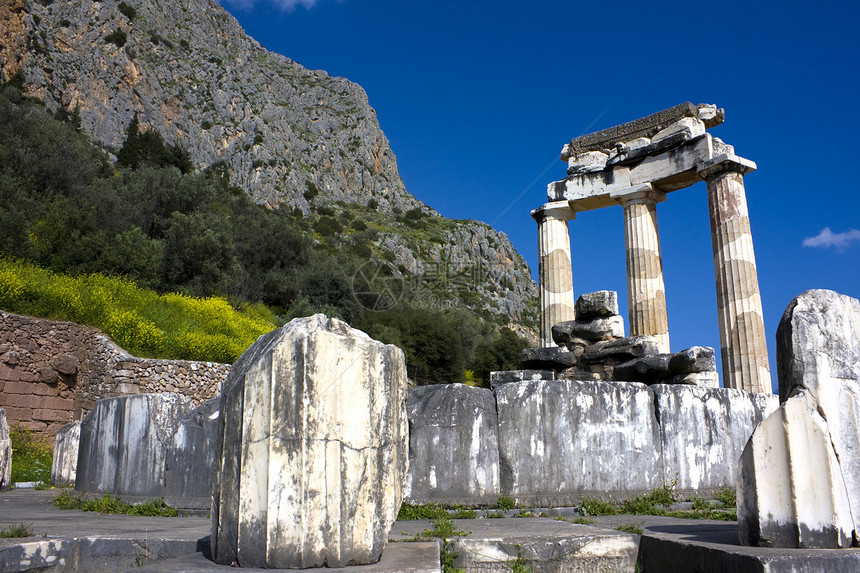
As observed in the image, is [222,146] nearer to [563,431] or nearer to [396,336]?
[396,336]

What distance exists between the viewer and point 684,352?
825cm

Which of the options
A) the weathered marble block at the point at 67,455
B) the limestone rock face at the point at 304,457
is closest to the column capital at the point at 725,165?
the limestone rock face at the point at 304,457

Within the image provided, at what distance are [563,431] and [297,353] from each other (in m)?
3.97

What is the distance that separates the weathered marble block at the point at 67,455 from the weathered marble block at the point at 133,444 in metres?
3.22

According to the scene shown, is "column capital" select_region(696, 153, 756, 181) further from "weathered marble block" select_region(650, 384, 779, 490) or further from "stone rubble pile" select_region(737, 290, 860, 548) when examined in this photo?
"stone rubble pile" select_region(737, 290, 860, 548)

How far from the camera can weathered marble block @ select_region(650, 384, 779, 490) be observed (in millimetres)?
6453

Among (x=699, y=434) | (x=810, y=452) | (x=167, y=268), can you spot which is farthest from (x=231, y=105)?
(x=810, y=452)

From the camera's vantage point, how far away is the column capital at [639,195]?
49.7 ft

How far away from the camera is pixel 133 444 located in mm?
7066

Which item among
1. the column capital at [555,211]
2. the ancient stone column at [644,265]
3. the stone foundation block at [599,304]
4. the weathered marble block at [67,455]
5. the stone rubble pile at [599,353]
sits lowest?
the weathered marble block at [67,455]

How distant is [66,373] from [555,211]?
44.5ft

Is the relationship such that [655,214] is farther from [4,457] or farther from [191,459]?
[4,457]

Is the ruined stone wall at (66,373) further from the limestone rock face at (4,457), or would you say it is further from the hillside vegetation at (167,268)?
the limestone rock face at (4,457)

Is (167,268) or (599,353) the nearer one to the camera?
(599,353)
